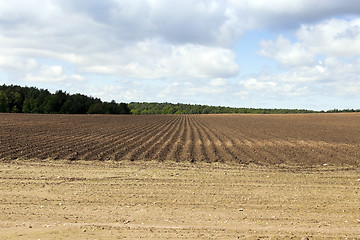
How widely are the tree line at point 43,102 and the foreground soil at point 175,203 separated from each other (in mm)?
80725

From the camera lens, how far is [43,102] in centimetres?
8981

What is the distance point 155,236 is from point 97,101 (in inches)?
4272

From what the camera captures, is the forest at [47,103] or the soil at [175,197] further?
the forest at [47,103]

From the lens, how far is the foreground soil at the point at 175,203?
6.55 m

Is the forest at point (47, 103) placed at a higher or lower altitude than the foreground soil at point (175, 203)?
higher

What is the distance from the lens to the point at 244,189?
9.91 m

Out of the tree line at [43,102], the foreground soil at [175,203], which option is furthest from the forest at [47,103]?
the foreground soil at [175,203]

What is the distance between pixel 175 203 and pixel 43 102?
8931 cm

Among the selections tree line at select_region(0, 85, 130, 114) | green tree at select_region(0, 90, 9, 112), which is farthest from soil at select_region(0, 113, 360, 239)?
tree line at select_region(0, 85, 130, 114)

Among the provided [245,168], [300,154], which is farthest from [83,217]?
[300,154]

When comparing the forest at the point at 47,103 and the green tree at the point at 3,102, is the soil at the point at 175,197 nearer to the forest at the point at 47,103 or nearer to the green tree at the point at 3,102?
the green tree at the point at 3,102

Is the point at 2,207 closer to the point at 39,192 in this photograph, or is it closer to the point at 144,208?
the point at 39,192

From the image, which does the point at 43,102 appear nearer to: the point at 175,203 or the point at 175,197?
the point at 175,197

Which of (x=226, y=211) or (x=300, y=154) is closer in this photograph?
(x=226, y=211)
